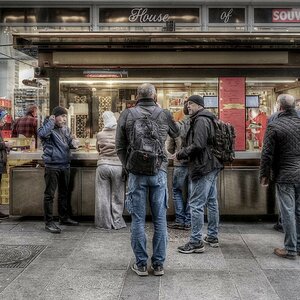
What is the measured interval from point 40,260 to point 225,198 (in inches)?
132

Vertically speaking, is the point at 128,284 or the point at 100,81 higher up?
the point at 100,81

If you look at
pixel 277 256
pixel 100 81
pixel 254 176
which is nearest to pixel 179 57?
pixel 100 81

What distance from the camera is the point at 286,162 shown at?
17.7ft

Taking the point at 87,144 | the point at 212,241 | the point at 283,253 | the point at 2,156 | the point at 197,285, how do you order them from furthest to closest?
1. the point at 87,144
2. the point at 2,156
3. the point at 212,241
4. the point at 283,253
5. the point at 197,285

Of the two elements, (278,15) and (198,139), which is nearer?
(198,139)

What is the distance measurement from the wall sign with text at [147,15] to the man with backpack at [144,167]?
780 cm

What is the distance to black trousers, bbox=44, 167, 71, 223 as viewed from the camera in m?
6.95

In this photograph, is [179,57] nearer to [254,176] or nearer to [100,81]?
[100,81]

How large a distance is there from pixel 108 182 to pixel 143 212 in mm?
2262

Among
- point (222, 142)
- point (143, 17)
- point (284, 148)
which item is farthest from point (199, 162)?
point (143, 17)

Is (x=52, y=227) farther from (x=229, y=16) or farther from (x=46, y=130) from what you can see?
(x=229, y=16)

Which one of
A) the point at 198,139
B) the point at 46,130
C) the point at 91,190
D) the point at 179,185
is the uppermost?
the point at 46,130

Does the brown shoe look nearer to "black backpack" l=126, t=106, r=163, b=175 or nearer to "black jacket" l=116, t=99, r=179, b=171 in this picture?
"black jacket" l=116, t=99, r=179, b=171

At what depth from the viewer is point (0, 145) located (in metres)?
7.75
